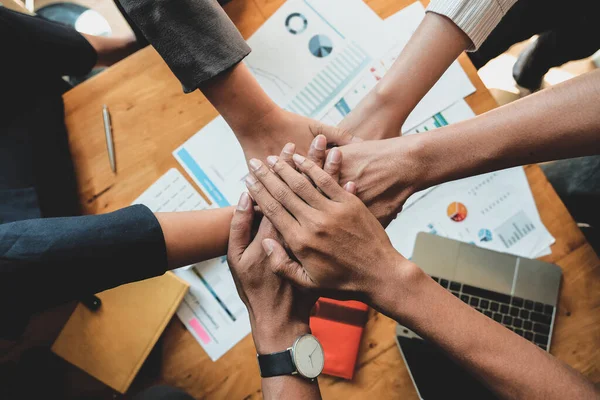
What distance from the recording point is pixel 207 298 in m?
0.91

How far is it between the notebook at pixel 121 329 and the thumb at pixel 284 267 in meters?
0.24

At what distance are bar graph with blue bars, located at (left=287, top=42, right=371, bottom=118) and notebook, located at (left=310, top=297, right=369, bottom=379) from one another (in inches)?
16.6

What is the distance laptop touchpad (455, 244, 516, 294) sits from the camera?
0.86m

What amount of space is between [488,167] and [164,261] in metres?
0.63

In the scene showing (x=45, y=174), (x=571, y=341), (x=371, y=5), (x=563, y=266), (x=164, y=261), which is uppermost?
(x=371, y=5)

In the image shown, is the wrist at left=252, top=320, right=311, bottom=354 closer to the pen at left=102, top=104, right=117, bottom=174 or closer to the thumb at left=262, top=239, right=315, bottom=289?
the thumb at left=262, top=239, right=315, bottom=289

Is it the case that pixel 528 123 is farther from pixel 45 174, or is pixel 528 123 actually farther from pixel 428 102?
pixel 45 174

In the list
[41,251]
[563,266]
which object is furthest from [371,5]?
[41,251]

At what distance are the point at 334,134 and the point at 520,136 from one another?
1.13ft

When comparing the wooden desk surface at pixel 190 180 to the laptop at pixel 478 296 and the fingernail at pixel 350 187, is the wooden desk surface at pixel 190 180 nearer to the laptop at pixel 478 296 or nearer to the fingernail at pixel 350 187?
the laptop at pixel 478 296

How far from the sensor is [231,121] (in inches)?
34.0

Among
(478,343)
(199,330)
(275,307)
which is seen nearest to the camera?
(478,343)

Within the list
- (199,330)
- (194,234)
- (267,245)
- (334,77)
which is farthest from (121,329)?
(334,77)

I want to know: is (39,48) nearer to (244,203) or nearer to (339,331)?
(244,203)
